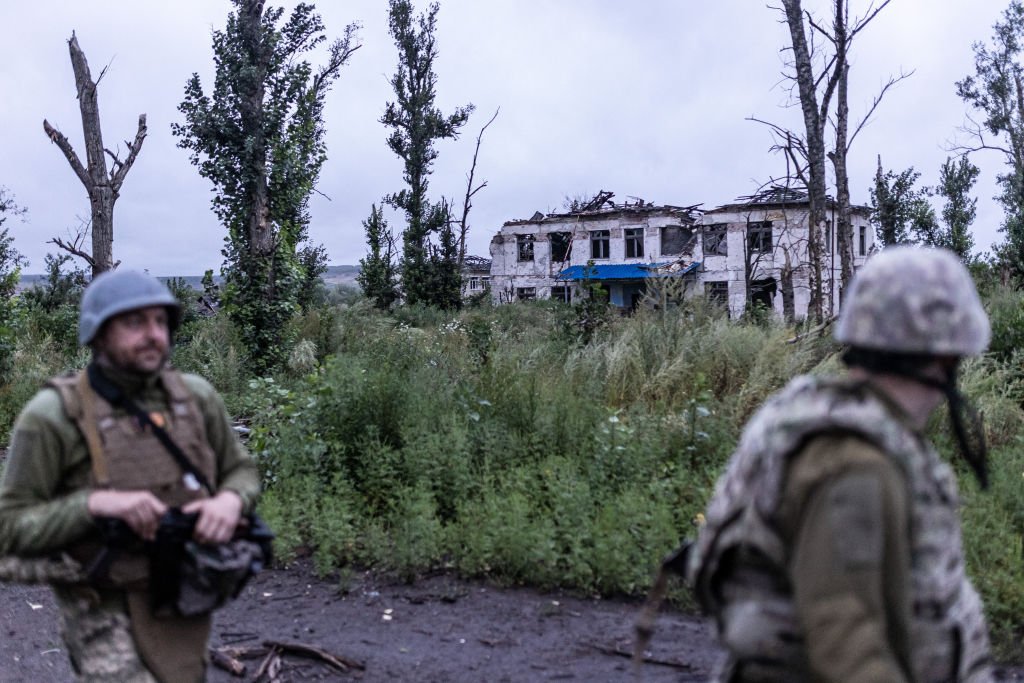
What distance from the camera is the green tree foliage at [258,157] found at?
16.8 m

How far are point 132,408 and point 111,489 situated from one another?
0.77 ft

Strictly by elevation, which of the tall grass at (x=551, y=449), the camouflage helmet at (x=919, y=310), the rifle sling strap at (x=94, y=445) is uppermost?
the camouflage helmet at (x=919, y=310)

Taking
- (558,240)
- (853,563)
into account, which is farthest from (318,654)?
(558,240)

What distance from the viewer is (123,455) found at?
275 centimetres

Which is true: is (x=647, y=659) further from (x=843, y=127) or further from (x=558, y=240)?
(x=558, y=240)

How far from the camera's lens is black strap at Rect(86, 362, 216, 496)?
109 inches

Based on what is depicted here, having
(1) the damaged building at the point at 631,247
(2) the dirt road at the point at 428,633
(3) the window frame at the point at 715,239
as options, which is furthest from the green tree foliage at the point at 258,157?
(3) the window frame at the point at 715,239

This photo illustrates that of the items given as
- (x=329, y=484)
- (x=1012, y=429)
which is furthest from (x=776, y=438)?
(x=1012, y=429)

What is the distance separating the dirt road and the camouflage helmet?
11.6 feet

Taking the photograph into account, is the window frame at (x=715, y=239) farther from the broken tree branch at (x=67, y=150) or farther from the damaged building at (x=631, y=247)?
the broken tree branch at (x=67, y=150)

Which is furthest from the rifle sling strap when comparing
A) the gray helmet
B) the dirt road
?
the dirt road

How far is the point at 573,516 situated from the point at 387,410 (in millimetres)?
2473

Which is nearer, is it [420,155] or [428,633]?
[428,633]

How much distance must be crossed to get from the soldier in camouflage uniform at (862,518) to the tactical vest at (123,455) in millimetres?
1590
